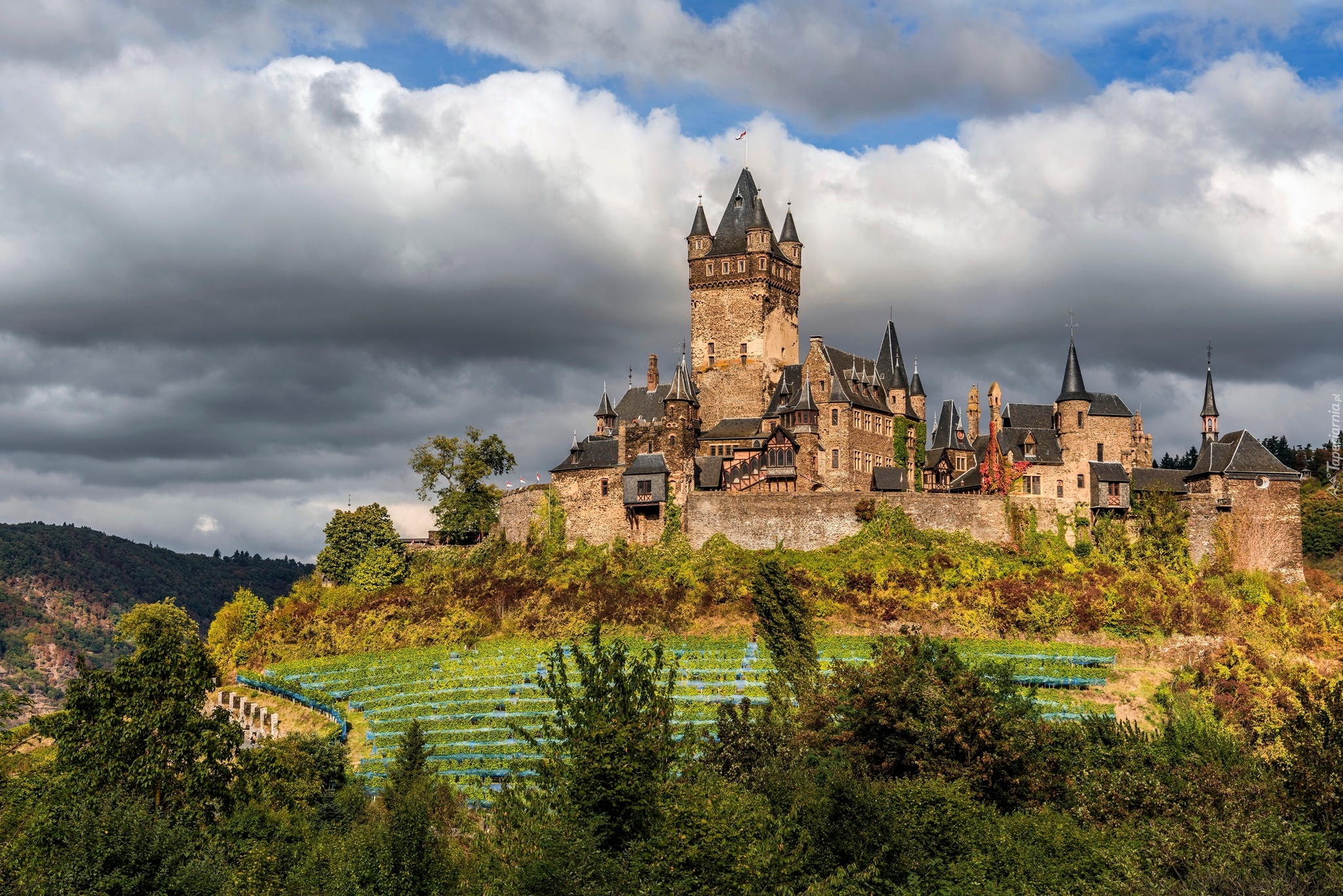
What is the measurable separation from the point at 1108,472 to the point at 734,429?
1983 centimetres

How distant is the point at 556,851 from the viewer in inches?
898

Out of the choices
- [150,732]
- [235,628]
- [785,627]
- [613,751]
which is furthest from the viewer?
[235,628]

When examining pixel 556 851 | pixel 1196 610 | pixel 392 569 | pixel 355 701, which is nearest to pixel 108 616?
pixel 392 569

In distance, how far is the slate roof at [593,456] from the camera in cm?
6838

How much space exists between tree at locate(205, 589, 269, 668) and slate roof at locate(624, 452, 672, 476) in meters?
22.1

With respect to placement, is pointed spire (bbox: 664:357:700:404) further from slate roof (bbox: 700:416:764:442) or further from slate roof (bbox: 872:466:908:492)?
slate roof (bbox: 872:466:908:492)

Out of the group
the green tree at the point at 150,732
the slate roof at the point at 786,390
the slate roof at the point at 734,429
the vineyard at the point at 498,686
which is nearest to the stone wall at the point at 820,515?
the slate roof at the point at 734,429

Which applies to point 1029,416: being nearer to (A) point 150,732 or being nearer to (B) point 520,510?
(B) point 520,510

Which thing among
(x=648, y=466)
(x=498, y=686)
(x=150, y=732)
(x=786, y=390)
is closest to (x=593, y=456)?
(x=648, y=466)

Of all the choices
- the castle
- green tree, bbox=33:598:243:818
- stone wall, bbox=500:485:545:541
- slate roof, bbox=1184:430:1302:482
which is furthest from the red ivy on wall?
green tree, bbox=33:598:243:818

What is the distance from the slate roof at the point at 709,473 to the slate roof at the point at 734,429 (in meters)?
2.02

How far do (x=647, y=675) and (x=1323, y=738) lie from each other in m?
16.7

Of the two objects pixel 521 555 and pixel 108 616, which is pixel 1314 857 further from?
pixel 108 616

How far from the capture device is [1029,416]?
213ft
